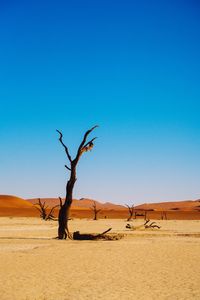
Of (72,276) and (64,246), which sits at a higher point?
(64,246)

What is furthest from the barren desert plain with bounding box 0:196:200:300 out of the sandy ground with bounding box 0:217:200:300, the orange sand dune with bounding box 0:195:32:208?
the orange sand dune with bounding box 0:195:32:208

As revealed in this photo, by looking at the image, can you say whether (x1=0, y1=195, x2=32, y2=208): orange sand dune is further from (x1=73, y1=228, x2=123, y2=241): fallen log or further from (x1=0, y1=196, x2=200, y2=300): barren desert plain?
(x1=0, y1=196, x2=200, y2=300): barren desert plain

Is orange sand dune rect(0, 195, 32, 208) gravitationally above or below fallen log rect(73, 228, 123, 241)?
above

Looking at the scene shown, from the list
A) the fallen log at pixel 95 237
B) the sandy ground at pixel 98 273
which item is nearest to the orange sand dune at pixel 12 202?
the fallen log at pixel 95 237

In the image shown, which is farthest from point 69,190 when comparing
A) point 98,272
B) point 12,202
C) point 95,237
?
point 12,202

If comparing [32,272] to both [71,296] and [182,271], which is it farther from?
[182,271]

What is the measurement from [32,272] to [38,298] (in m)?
2.88

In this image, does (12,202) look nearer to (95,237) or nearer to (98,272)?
(95,237)

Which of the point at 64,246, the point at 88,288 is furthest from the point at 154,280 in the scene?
the point at 64,246

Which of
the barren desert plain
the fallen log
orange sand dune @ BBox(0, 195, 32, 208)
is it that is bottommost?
the barren desert plain

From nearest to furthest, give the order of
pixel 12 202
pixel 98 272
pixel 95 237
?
pixel 98 272
pixel 95 237
pixel 12 202

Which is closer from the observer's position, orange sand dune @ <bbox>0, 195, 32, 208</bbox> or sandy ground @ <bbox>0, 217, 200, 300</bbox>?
sandy ground @ <bbox>0, 217, 200, 300</bbox>

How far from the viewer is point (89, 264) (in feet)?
42.1

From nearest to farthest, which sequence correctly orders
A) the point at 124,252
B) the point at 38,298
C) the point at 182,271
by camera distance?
1. the point at 38,298
2. the point at 182,271
3. the point at 124,252
